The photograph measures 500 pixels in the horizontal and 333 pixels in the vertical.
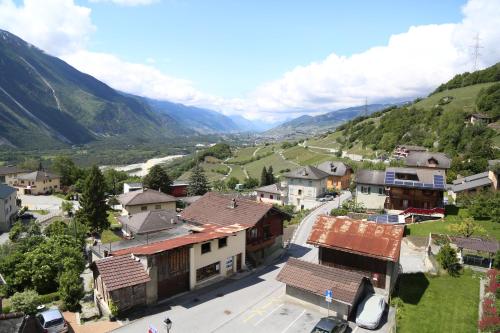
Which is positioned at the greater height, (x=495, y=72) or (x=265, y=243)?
(x=495, y=72)

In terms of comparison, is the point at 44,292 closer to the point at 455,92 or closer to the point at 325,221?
the point at 325,221

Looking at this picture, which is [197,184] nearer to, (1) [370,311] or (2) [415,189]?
(2) [415,189]

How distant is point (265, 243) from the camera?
1614 inches

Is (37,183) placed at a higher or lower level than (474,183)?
lower

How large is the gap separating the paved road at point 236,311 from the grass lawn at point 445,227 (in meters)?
21.9

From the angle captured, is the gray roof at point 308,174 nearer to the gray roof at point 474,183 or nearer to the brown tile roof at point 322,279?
the gray roof at point 474,183

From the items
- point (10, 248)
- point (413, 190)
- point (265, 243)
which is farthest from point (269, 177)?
point (10, 248)

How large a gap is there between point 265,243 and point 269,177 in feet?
239

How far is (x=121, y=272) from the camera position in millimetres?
27781

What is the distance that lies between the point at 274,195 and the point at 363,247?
54104 millimetres

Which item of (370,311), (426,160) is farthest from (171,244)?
(426,160)

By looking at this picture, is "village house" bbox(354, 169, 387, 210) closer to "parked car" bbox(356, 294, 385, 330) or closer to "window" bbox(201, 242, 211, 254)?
"parked car" bbox(356, 294, 385, 330)

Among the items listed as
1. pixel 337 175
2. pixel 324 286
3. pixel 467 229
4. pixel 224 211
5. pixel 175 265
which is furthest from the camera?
pixel 337 175

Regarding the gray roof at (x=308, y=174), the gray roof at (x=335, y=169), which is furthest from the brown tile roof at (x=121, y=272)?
the gray roof at (x=335, y=169)
